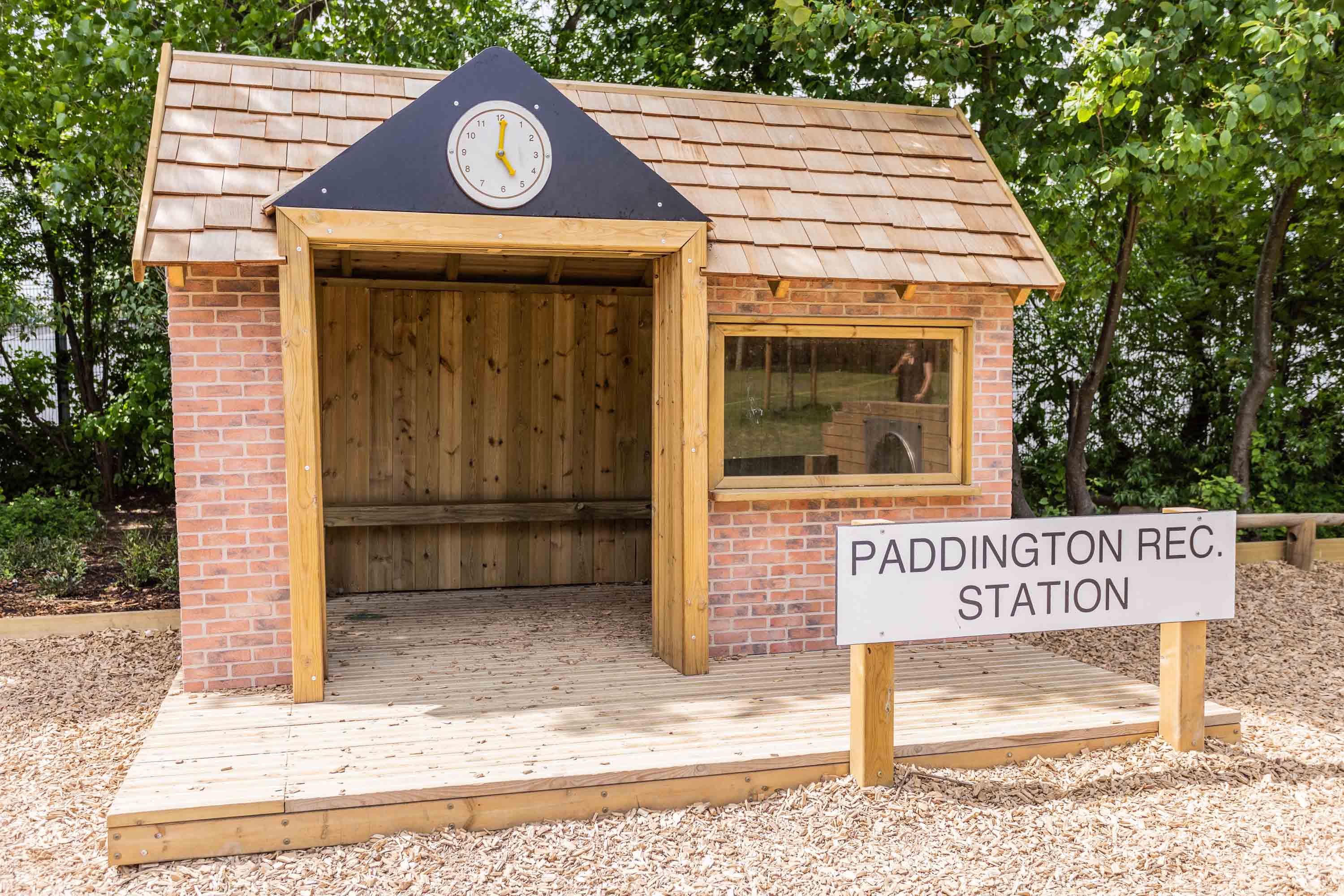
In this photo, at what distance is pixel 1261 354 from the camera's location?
9.66 m

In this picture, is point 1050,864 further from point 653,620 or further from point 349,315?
point 349,315

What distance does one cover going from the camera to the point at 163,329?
30.7ft

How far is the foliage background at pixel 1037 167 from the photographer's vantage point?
7043 mm

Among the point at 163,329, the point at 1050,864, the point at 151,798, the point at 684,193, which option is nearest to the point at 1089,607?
the point at 1050,864

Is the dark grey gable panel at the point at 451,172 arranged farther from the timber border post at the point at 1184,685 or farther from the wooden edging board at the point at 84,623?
the wooden edging board at the point at 84,623

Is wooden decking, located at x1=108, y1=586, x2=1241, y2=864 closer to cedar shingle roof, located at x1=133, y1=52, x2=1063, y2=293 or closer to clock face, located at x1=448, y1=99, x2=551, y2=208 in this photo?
cedar shingle roof, located at x1=133, y1=52, x2=1063, y2=293

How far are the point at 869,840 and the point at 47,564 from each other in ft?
22.5

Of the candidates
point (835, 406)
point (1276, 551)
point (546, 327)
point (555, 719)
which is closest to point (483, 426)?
point (546, 327)

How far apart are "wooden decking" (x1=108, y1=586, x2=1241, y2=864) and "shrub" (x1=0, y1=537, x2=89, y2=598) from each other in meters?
2.82

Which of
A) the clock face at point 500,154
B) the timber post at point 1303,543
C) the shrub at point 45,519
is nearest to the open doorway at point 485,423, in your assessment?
the clock face at point 500,154

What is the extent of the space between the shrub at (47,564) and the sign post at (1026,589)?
6062 millimetres

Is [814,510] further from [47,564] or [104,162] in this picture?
[104,162]

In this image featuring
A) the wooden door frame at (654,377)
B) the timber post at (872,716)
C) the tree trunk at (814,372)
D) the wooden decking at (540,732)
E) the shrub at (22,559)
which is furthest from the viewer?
the shrub at (22,559)

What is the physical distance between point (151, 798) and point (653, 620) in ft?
9.08
